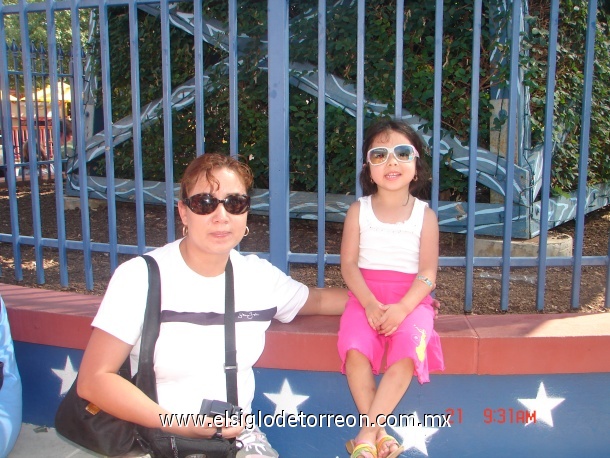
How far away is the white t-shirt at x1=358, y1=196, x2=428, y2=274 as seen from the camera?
104 inches

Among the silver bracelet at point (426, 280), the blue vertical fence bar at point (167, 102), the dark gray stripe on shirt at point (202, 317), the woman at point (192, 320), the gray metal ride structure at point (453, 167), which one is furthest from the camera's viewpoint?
the gray metal ride structure at point (453, 167)

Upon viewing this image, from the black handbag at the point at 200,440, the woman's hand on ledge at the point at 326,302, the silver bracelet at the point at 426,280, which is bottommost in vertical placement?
the black handbag at the point at 200,440

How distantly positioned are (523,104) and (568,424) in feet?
8.95

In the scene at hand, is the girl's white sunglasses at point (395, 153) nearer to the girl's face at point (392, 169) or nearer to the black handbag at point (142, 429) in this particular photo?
the girl's face at point (392, 169)

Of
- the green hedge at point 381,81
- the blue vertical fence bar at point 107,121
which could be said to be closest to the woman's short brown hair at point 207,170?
the blue vertical fence bar at point 107,121

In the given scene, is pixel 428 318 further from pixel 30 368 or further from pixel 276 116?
pixel 30 368

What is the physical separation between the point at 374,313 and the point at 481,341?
1.63 ft

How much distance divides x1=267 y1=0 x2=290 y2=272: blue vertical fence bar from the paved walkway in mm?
1296

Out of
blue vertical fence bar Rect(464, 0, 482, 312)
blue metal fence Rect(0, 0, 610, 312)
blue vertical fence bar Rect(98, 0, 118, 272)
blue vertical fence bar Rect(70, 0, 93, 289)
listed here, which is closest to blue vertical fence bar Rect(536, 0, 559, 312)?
A: blue metal fence Rect(0, 0, 610, 312)

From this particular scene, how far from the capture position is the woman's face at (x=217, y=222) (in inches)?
81.7

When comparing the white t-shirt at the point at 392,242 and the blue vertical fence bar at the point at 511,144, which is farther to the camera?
the blue vertical fence bar at the point at 511,144

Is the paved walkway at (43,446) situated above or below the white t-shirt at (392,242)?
below

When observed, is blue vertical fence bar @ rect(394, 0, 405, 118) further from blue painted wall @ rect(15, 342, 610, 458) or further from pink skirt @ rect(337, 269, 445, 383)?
blue painted wall @ rect(15, 342, 610, 458)

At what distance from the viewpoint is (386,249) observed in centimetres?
266
